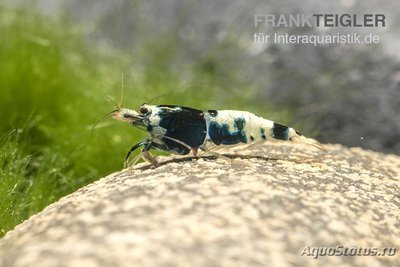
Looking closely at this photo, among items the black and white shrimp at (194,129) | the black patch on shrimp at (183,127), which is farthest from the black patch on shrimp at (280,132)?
the black patch on shrimp at (183,127)

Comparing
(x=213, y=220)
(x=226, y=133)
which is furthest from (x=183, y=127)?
(x=213, y=220)

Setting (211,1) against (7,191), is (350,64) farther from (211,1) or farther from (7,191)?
(7,191)

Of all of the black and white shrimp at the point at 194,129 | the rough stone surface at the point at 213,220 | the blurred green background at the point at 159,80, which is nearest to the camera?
the rough stone surface at the point at 213,220

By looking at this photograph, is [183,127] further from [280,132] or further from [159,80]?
[159,80]

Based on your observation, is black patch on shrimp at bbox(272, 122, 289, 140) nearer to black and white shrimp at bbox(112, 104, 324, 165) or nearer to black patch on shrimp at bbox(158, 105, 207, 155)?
black and white shrimp at bbox(112, 104, 324, 165)

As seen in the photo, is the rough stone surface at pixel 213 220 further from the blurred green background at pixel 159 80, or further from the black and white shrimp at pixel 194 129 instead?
the blurred green background at pixel 159 80

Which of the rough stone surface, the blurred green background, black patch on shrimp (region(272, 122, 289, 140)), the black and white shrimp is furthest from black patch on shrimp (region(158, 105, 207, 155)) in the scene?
the blurred green background

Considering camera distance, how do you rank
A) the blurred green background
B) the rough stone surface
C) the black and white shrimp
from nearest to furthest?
the rough stone surface, the black and white shrimp, the blurred green background

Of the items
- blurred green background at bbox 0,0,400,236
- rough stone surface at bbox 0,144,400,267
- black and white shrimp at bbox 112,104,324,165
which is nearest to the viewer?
rough stone surface at bbox 0,144,400,267
